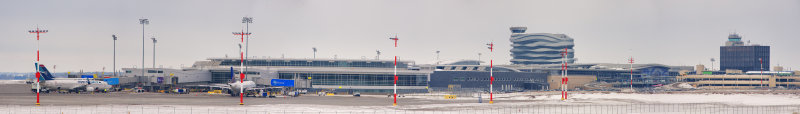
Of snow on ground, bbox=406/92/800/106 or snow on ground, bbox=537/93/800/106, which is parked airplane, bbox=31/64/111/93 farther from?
snow on ground, bbox=537/93/800/106

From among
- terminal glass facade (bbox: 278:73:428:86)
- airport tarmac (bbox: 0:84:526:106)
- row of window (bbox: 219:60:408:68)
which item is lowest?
airport tarmac (bbox: 0:84:526:106)

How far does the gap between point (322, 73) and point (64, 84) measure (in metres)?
57.5

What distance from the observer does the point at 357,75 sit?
179 meters

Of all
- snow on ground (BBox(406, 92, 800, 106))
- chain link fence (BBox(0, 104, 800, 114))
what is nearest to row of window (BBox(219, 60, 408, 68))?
snow on ground (BBox(406, 92, 800, 106))

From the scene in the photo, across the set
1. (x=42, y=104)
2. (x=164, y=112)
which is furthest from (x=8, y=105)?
(x=164, y=112)

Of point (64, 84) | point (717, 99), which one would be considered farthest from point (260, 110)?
point (717, 99)

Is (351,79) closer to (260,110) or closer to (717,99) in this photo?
(717,99)

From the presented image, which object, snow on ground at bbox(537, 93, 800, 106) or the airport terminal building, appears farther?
the airport terminal building

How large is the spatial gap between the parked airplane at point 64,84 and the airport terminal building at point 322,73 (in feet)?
87.8

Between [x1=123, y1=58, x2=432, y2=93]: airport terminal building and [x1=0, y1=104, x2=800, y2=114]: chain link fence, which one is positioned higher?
[x1=123, y1=58, x2=432, y2=93]: airport terminal building

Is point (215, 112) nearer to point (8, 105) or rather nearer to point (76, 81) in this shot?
point (8, 105)

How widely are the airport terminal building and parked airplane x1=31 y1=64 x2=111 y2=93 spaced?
2675 cm

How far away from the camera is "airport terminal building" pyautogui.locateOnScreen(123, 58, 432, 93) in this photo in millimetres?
169375

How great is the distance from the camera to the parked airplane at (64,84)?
13125 cm
